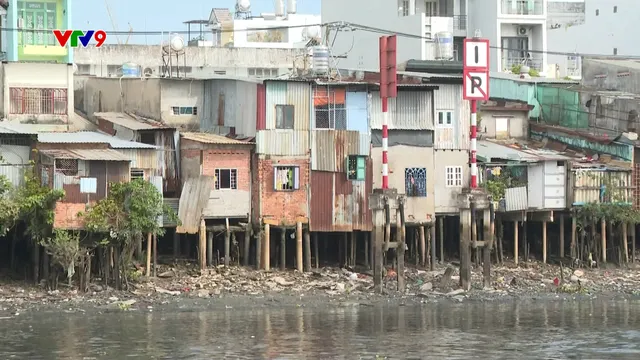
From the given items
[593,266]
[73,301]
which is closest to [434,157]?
[593,266]

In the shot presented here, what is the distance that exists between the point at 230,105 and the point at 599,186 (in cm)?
1321

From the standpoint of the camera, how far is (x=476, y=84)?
45656 millimetres

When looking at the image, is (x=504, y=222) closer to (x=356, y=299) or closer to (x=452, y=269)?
(x=452, y=269)

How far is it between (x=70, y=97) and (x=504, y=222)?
15.8m

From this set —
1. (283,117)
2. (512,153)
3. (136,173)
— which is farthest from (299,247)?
(512,153)

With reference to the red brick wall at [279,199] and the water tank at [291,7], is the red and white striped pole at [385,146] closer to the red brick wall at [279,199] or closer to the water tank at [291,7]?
the red brick wall at [279,199]

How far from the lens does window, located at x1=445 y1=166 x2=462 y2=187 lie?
4962 cm

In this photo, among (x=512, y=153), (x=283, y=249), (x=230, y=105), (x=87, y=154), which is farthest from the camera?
(x=512, y=153)

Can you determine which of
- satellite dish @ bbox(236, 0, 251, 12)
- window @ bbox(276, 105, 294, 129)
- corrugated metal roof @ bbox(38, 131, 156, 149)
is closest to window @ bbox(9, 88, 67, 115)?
corrugated metal roof @ bbox(38, 131, 156, 149)

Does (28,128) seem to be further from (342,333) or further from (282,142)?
(342,333)

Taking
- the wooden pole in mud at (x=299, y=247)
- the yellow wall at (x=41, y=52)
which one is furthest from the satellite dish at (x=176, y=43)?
the wooden pole in mud at (x=299, y=247)

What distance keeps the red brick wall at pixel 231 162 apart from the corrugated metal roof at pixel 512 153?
8840mm

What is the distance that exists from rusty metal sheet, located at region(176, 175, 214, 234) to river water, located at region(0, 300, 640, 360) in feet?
13.6

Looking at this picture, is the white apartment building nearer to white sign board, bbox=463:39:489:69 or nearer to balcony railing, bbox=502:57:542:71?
balcony railing, bbox=502:57:542:71
